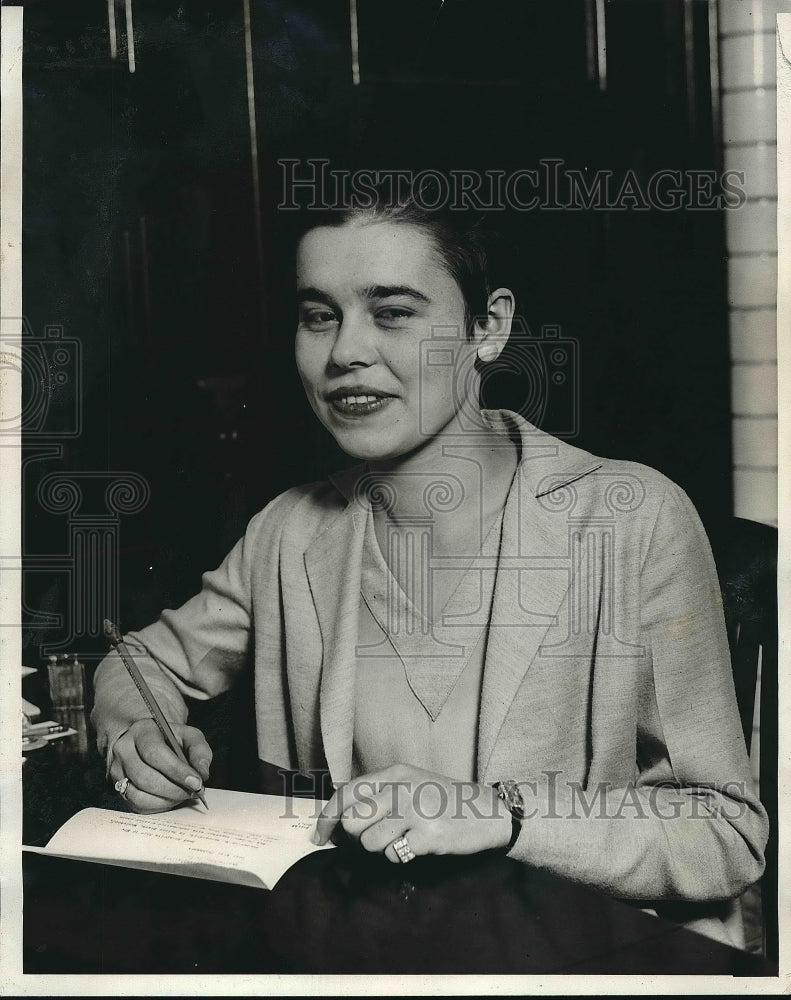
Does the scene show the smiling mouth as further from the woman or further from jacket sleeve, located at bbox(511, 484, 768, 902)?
jacket sleeve, located at bbox(511, 484, 768, 902)

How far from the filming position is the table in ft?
3.80

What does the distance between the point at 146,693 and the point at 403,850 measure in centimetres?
43

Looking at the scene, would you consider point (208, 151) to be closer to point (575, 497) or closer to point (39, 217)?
point (39, 217)

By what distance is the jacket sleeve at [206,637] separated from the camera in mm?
1378

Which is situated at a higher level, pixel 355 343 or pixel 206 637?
pixel 355 343

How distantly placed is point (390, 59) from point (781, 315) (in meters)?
0.68

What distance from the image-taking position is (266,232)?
1.34 m

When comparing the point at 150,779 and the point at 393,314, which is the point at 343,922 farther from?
the point at 393,314

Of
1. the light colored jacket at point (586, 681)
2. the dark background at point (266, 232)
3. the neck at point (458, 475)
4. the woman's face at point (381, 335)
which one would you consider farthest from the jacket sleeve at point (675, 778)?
the woman's face at point (381, 335)

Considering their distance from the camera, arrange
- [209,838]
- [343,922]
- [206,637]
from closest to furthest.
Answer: [343,922], [209,838], [206,637]

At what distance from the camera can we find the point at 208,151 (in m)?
1.36

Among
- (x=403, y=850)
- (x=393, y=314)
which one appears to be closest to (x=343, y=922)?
(x=403, y=850)

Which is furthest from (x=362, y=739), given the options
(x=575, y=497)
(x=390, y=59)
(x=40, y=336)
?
(x=390, y=59)

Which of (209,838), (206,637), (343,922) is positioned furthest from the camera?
(206,637)
